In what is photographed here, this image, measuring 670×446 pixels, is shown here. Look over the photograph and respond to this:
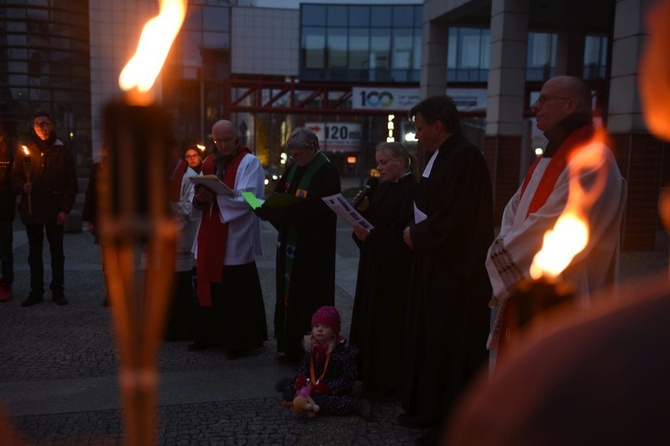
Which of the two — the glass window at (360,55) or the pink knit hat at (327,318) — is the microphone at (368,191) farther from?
the glass window at (360,55)

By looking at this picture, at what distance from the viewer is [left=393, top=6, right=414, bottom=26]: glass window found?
4619 centimetres

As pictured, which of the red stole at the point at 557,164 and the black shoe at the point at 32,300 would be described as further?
the black shoe at the point at 32,300

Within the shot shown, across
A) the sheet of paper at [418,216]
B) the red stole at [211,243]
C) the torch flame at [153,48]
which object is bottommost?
the red stole at [211,243]

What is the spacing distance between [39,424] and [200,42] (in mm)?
36260

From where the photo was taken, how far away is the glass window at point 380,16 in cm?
4672

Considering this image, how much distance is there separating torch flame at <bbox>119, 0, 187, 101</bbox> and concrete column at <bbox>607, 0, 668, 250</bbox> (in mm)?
9664

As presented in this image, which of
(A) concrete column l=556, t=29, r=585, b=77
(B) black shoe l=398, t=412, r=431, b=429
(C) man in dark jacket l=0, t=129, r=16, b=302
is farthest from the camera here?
(A) concrete column l=556, t=29, r=585, b=77

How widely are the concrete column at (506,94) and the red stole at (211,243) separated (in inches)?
341

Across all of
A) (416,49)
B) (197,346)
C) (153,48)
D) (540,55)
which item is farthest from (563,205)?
(540,55)

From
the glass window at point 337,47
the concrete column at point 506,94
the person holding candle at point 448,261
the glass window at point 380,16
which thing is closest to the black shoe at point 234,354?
the person holding candle at point 448,261

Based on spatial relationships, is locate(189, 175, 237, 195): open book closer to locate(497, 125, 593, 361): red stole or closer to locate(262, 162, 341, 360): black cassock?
locate(262, 162, 341, 360): black cassock

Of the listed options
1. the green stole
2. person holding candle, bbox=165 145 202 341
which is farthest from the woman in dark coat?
person holding candle, bbox=165 145 202 341

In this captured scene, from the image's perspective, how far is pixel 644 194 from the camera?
967 cm

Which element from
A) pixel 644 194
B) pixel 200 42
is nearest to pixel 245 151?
pixel 644 194
